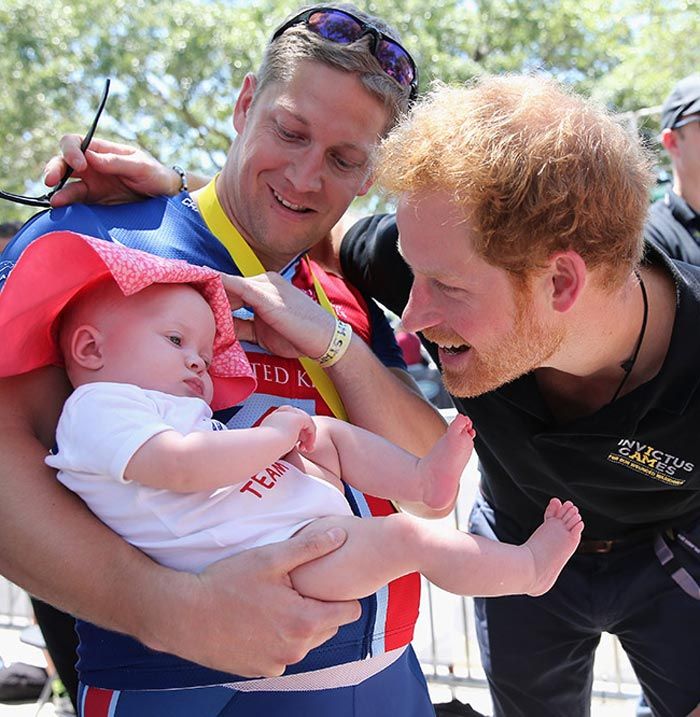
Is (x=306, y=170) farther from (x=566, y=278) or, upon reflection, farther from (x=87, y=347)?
(x=87, y=347)

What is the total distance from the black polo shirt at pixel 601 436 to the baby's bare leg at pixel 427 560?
0.60 meters

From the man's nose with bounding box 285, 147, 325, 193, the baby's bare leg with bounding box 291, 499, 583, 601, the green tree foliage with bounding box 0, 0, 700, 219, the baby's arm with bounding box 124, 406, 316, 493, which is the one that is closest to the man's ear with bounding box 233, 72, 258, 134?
the man's nose with bounding box 285, 147, 325, 193

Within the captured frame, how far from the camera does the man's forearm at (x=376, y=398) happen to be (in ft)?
7.85

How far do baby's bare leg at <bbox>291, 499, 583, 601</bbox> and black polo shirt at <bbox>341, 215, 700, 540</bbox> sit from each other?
60 cm

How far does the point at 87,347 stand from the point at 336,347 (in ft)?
2.22

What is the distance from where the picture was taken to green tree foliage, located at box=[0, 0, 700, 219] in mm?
15258

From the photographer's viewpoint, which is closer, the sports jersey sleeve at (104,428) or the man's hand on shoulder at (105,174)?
the sports jersey sleeve at (104,428)

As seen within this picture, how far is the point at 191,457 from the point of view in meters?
1.75

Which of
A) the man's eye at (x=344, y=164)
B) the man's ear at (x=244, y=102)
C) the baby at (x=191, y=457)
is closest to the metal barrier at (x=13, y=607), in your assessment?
the man's ear at (x=244, y=102)

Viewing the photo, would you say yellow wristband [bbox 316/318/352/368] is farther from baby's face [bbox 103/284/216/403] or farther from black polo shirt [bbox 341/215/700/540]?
black polo shirt [bbox 341/215/700/540]

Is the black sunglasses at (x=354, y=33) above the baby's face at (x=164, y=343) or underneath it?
above

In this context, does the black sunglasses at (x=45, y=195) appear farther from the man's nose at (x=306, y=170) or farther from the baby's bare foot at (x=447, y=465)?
the baby's bare foot at (x=447, y=465)

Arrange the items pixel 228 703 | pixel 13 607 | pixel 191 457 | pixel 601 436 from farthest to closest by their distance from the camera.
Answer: pixel 13 607, pixel 601 436, pixel 228 703, pixel 191 457

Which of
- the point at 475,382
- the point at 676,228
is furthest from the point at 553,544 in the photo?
the point at 676,228
